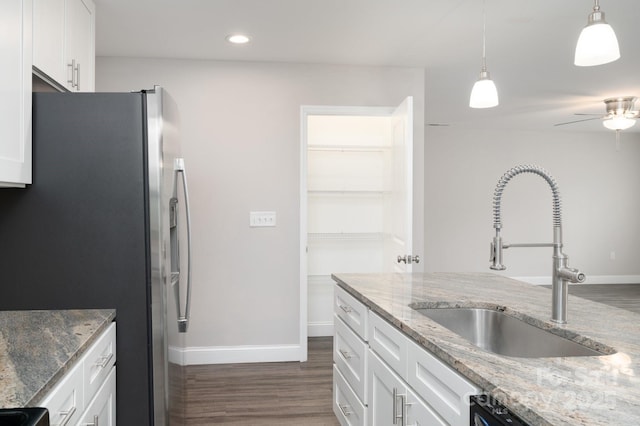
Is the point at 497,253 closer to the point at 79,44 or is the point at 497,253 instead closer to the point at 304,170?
the point at 79,44

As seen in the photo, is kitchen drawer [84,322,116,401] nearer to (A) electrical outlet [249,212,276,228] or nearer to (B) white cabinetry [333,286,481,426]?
(B) white cabinetry [333,286,481,426]

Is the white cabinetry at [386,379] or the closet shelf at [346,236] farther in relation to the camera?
the closet shelf at [346,236]

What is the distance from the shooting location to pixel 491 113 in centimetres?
662

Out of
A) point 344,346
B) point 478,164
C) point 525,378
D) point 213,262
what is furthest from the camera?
point 478,164

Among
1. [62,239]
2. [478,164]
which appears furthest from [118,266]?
[478,164]

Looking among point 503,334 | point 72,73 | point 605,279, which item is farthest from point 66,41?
point 605,279

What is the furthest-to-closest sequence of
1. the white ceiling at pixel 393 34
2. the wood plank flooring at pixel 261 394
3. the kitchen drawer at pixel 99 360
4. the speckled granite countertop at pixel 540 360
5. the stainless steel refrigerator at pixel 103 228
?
the wood plank flooring at pixel 261 394 → the white ceiling at pixel 393 34 → the stainless steel refrigerator at pixel 103 228 → the kitchen drawer at pixel 99 360 → the speckled granite countertop at pixel 540 360

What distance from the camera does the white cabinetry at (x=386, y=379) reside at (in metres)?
1.40

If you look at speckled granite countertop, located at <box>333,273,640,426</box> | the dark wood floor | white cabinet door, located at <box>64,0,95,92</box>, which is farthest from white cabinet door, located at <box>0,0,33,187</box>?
speckled granite countertop, located at <box>333,273,640,426</box>

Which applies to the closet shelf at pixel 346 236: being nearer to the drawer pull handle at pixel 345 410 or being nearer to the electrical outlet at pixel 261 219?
the electrical outlet at pixel 261 219

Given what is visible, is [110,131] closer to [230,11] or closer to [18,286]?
[18,286]

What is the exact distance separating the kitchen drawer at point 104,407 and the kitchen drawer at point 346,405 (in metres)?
1.04

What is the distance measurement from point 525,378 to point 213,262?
3.20 m

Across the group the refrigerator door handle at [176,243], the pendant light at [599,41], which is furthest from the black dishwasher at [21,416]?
the pendant light at [599,41]
